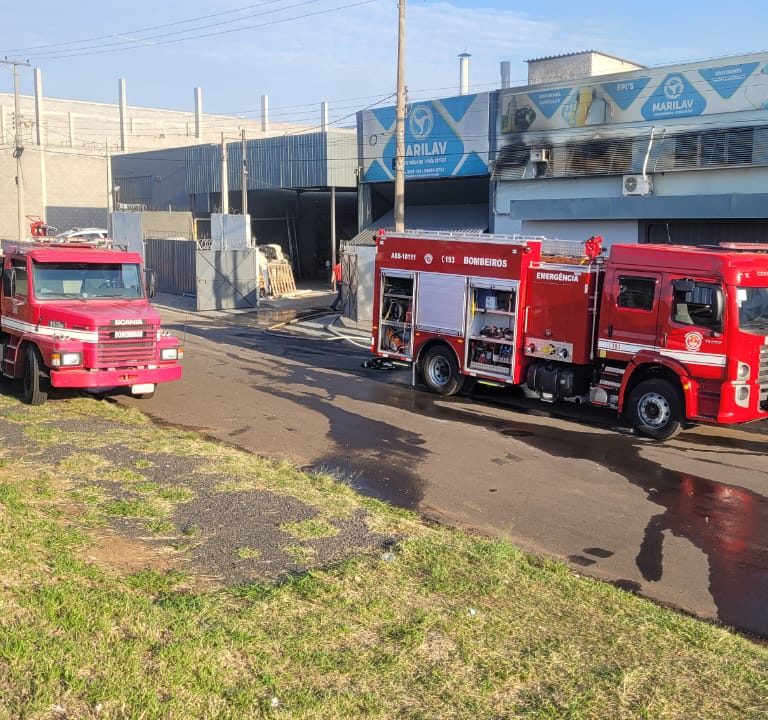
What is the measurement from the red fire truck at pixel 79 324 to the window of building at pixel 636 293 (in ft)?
23.5

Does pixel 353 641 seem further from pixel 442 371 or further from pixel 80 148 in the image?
pixel 80 148

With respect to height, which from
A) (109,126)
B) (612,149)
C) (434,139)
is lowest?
(612,149)

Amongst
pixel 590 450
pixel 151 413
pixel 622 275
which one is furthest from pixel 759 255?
pixel 151 413

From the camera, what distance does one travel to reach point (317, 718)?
4.51m

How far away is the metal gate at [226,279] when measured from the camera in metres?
31.5

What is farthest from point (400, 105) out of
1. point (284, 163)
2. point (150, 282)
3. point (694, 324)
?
point (284, 163)

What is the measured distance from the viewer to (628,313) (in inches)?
519

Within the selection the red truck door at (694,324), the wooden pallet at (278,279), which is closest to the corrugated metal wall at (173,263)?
the wooden pallet at (278,279)

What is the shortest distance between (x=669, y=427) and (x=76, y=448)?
8339 mm

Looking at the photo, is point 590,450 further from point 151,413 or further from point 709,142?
point 709,142

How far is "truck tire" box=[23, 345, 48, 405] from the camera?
44.2ft

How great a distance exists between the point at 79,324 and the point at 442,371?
268 inches

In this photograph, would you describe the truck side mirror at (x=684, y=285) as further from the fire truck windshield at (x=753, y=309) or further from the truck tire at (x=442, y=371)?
the truck tire at (x=442, y=371)

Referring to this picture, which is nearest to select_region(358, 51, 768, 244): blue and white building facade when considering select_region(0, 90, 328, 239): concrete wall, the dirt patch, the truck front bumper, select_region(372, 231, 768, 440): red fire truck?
select_region(372, 231, 768, 440): red fire truck
